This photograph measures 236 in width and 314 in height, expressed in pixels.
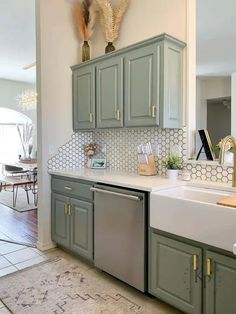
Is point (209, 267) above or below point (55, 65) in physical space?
below

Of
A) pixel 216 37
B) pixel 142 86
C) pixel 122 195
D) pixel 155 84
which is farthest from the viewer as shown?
pixel 216 37

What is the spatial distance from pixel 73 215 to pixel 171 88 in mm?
1528

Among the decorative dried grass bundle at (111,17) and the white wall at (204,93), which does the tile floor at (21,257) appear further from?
the decorative dried grass bundle at (111,17)

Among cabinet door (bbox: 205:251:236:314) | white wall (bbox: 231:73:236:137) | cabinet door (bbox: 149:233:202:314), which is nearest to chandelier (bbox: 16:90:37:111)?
white wall (bbox: 231:73:236:137)

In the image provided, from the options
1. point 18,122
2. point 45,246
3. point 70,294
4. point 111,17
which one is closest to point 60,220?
point 45,246

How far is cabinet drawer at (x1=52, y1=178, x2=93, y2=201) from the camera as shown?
8.09ft

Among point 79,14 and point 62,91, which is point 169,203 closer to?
point 62,91

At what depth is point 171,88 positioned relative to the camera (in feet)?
7.25

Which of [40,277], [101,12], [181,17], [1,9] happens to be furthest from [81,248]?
[1,9]

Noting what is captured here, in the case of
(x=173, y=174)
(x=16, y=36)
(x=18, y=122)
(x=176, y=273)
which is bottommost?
(x=176, y=273)

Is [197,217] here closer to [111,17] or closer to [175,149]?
[175,149]

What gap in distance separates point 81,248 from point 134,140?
1.22 m

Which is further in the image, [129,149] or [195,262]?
[129,149]

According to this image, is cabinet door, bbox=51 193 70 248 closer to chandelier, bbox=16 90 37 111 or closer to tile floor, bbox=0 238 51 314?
tile floor, bbox=0 238 51 314
